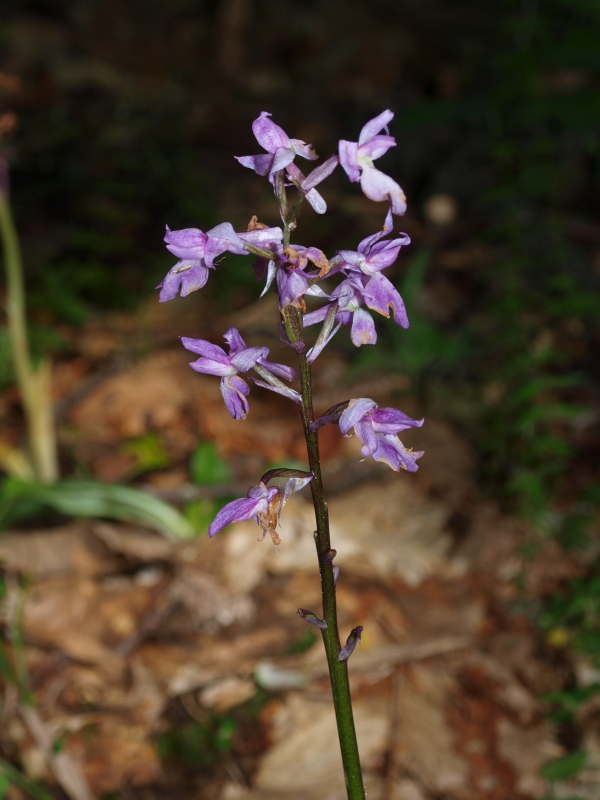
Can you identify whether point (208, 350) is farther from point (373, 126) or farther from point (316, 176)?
point (373, 126)

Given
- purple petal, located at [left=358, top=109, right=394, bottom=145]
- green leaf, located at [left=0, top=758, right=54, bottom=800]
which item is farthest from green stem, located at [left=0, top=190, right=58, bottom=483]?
purple petal, located at [left=358, top=109, right=394, bottom=145]

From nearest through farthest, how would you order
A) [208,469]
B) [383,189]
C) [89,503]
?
[383,189], [89,503], [208,469]

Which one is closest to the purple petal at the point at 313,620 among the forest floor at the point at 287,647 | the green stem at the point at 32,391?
the forest floor at the point at 287,647

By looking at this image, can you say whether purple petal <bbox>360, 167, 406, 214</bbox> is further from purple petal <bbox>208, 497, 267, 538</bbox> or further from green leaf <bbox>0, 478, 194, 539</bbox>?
green leaf <bbox>0, 478, 194, 539</bbox>

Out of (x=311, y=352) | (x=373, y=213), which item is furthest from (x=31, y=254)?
(x=311, y=352)

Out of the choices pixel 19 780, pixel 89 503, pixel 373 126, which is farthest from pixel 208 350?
pixel 89 503

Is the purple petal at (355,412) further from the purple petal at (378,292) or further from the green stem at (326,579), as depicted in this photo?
the purple petal at (378,292)
